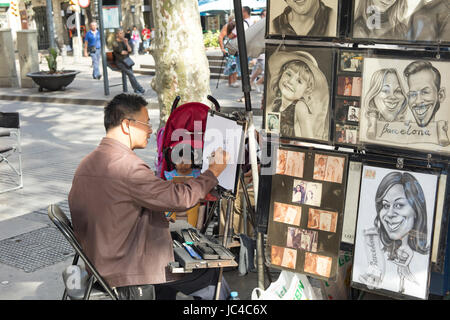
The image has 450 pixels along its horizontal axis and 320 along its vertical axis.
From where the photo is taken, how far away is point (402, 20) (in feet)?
9.36

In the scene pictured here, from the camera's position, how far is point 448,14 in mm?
2701

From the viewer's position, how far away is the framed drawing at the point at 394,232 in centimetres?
293

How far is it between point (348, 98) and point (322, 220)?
710 mm

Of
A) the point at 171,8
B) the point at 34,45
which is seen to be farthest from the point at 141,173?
the point at 34,45

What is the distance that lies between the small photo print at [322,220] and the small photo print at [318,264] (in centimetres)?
17

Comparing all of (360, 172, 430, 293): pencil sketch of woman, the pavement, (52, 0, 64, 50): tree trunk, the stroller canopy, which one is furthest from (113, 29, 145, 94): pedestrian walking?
(52, 0, 64, 50): tree trunk

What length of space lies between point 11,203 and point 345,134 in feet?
15.3

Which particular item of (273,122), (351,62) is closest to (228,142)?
(273,122)

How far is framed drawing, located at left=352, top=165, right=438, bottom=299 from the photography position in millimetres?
2932

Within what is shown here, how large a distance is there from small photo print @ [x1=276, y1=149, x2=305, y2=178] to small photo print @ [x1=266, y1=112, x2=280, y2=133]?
13 centimetres

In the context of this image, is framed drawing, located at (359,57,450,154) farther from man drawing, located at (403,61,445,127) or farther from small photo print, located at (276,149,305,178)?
small photo print, located at (276,149,305,178)
